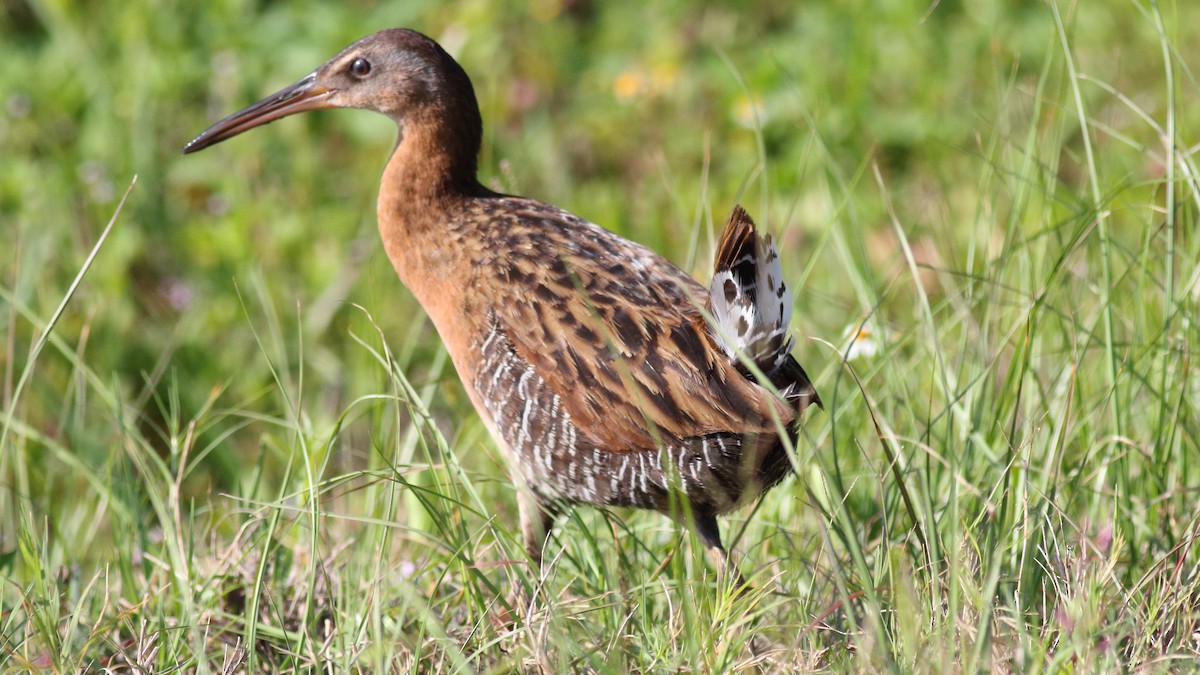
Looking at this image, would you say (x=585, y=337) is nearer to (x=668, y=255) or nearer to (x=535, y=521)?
(x=535, y=521)

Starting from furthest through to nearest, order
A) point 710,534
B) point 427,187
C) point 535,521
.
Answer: point 427,187, point 535,521, point 710,534

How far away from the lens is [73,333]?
4945 millimetres

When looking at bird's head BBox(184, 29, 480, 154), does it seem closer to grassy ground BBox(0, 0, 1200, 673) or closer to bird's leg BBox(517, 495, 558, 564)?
grassy ground BBox(0, 0, 1200, 673)

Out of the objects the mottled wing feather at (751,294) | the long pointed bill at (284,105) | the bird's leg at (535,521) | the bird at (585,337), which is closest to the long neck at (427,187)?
the bird at (585,337)

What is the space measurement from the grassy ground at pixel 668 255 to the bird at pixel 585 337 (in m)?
0.13

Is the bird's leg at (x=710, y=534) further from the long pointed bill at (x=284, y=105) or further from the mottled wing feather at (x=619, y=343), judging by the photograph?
the long pointed bill at (x=284, y=105)

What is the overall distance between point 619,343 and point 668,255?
7.16ft

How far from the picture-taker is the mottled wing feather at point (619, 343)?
281 centimetres

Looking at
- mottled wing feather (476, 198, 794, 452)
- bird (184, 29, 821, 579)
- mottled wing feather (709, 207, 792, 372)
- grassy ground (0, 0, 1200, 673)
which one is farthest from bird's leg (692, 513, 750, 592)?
mottled wing feather (709, 207, 792, 372)

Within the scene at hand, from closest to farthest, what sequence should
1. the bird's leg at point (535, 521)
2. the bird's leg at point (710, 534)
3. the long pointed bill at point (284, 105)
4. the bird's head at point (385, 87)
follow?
the bird's leg at point (710, 534)
the bird's leg at point (535, 521)
the bird's head at point (385, 87)
the long pointed bill at point (284, 105)

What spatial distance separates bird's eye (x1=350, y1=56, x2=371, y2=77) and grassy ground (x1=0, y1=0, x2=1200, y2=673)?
491 millimetres

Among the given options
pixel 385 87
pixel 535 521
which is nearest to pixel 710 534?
pixel 535 521

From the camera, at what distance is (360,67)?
3.54 m

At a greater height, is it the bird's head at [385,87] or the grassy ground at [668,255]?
the bird's head at [385,87]
